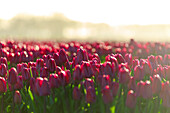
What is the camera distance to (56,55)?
355 cm

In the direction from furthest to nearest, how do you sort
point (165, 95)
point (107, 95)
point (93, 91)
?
point (165, 95), point (93, 91), point (107, 95)

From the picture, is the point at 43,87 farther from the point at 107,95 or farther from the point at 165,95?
the point at 165,95

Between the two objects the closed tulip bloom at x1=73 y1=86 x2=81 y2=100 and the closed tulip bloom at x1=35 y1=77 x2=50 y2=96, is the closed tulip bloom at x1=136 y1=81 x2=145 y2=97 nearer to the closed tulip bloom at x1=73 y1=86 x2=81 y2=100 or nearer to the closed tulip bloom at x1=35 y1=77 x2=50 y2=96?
the closed tulip bloom at x1=73 y1=86 x2=81 y2=100

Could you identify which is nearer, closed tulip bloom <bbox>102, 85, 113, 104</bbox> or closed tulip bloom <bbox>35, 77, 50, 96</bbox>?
closed tulip bloom <bbox>102, 85, 113, 104</bbox>

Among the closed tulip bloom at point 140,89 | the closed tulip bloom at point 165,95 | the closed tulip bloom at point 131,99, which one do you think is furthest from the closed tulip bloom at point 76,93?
the closed tulip bloom at point 165,95

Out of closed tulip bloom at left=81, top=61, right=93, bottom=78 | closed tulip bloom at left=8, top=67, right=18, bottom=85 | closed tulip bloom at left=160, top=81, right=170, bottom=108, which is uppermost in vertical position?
closed tulip bloom at left=81, top=61, right=93, bottom=78

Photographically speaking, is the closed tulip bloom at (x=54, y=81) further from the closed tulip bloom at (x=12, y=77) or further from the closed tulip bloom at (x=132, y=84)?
the closed tulip bloom at (x=132, y=84)

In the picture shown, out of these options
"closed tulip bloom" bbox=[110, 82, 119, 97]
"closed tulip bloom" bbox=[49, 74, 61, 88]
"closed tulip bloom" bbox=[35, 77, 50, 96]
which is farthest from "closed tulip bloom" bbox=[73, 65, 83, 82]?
"closed tulip bloom" bbox=[110, 82, 119, 97]

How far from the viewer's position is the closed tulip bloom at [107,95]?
2406mm

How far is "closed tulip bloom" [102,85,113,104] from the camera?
7.89ft

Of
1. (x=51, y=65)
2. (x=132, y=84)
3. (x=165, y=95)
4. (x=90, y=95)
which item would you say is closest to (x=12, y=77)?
(x=51, y=65)

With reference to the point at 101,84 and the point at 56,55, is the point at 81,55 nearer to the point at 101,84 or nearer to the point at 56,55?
the point at 56,55

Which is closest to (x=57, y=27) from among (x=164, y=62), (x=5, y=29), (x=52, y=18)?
(x=52, y=18)

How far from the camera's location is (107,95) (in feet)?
7.89
